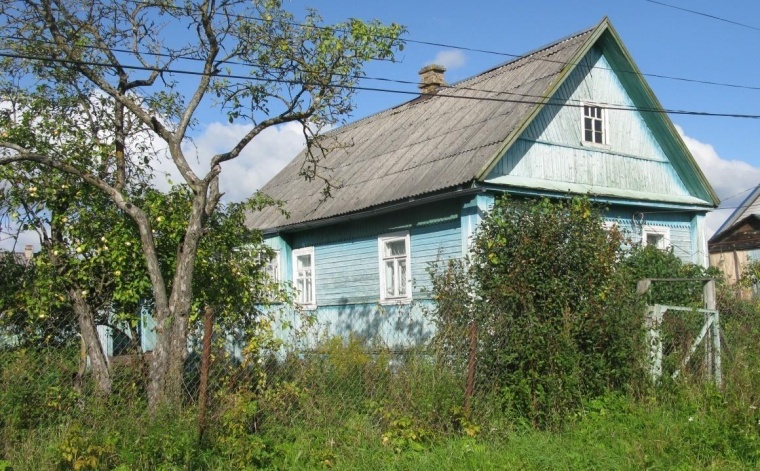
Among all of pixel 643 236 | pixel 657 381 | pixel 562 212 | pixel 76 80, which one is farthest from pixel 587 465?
pixel 643 236

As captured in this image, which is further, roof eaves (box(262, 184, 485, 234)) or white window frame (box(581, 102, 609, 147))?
white window frame (box(581, 102, 609, 147))

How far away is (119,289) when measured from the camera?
26.9 feet

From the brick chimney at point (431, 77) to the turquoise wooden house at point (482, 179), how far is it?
1.25 meters

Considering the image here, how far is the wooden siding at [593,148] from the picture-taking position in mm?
13383

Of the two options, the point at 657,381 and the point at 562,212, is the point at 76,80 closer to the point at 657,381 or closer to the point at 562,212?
the point at 562,212

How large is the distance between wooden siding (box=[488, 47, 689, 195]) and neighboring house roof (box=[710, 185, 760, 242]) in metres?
11.3

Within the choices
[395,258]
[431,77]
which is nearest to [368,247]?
[395,258]

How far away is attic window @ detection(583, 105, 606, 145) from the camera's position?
1438 centimetres

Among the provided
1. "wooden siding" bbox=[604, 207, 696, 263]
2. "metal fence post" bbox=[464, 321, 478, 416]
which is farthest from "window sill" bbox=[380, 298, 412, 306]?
"metal fence post" bbox=[464, 321, 478, 416]

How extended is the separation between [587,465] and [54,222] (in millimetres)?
5706

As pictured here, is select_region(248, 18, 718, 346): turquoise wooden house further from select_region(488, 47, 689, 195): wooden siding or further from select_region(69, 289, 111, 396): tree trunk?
select_region(69, 289, 111, 396): tree trunk

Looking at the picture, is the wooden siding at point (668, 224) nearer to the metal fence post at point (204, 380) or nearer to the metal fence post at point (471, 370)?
the metal fence post at point (471, 370)

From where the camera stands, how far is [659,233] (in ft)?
50.3

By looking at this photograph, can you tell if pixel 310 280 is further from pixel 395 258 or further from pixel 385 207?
pixel 385 207
